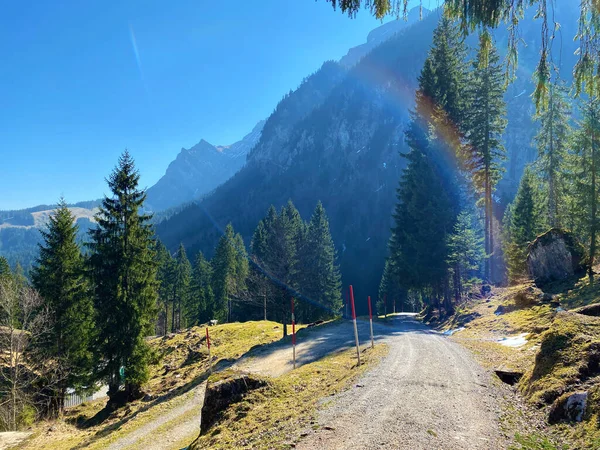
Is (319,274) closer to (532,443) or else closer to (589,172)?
(589,172)

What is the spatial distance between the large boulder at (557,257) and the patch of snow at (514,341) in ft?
30.7

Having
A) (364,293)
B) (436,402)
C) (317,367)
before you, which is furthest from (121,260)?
(364,293)

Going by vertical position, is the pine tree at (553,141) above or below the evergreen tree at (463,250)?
above

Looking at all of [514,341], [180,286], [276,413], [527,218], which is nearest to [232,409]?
[276,413]

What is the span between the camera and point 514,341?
566 inches

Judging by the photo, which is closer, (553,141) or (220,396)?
(220,396)

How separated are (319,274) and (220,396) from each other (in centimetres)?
4569

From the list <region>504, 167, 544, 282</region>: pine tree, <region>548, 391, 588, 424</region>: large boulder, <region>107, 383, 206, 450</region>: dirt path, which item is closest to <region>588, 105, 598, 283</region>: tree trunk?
<region>504, 167, 544, 282</region>: pine tree

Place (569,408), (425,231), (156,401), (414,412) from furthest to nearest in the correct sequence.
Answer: (425,231), (156,401), (414,412), (569,408)

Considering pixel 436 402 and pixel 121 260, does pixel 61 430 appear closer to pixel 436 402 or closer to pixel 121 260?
pixel 121 260

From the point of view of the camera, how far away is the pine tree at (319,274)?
51625 mm

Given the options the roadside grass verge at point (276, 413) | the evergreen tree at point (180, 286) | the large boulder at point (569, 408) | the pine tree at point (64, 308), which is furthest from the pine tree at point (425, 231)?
the evergreen tree at point (180, 286)

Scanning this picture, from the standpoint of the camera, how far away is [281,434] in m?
6.80

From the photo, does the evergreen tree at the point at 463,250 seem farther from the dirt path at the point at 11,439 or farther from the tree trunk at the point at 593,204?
the dirt path at the point at 11,439
